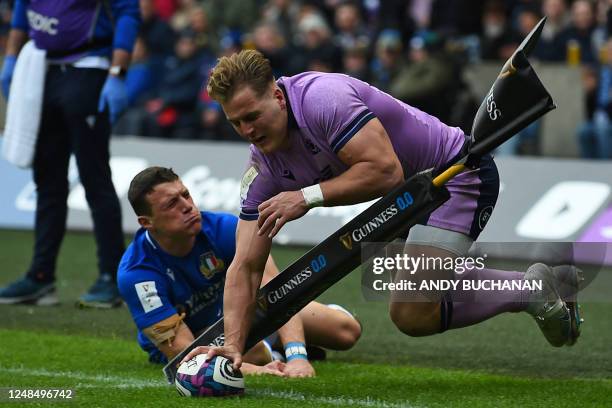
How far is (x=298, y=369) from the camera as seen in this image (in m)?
5.83

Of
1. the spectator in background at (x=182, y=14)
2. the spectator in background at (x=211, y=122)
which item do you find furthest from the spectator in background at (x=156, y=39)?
the spectator in background at (x=211, y=122)

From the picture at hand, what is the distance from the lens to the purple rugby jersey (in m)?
4.96

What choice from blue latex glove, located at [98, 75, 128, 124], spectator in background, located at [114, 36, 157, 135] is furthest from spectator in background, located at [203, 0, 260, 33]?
blue latex glove, located at [98, 75, 128, 124]

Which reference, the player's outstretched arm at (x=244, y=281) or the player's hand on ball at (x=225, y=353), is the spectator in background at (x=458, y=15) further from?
the player's hand on ball at (x=225, y=353)

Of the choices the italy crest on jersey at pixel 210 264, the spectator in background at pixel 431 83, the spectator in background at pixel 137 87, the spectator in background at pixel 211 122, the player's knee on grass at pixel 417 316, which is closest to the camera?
the player's knee on grass at pixel 417 316

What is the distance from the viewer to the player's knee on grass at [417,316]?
18.3ft

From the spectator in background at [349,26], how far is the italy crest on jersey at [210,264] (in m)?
9.12

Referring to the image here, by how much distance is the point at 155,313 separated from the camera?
5.96 metres

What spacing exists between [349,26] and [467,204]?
32.7 ft

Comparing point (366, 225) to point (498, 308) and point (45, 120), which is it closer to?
point (498, 308)

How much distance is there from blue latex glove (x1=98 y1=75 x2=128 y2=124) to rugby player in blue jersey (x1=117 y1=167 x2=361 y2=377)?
188 centimetres

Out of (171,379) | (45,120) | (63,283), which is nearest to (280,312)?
(171,379)

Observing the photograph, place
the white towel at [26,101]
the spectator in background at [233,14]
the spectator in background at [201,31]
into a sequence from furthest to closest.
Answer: the spectator in background at [233,14], the spectator in background at [201,31], the white towel at [26,101]

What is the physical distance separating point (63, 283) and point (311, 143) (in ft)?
15.1
